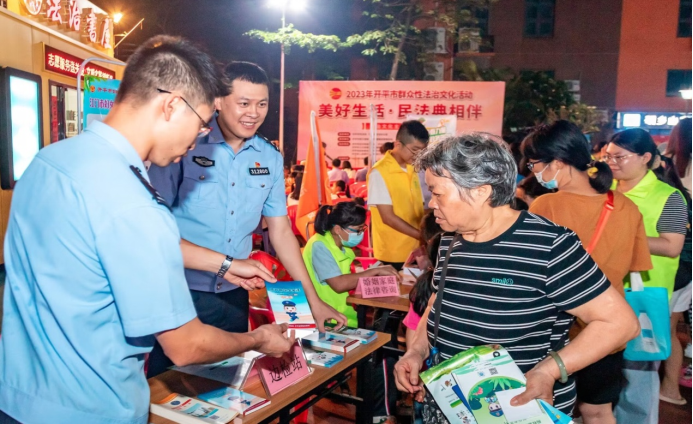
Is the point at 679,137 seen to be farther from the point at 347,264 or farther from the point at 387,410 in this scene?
the point at 387,410

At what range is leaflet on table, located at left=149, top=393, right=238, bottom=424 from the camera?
71.3 inches

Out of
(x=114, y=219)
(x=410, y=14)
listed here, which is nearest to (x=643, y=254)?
(x=114, y=219)

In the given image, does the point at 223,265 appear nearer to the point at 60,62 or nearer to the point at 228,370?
the point at 228,370

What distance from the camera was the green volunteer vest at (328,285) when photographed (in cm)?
382

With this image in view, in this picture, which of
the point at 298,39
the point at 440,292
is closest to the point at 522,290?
the point at 440,292

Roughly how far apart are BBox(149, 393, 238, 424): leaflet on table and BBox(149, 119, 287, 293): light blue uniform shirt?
62 cm

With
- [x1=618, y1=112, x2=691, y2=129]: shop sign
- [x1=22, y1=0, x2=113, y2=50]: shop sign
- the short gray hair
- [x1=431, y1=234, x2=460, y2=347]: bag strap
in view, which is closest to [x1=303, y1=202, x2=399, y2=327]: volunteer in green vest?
[x1=431, y1=234, x2=460, y2=347]: bag strap

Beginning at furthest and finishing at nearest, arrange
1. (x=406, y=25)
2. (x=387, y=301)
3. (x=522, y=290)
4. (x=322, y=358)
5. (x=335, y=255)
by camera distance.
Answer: (x=406, y=25) < (x=335, y=255) < (x=387, y=301) < (x=322, y=358) < (x=522, y=290)

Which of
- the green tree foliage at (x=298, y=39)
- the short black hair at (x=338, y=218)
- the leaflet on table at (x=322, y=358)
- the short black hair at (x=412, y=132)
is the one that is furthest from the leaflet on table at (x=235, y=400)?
the green tree foliage at (x=298, y=39)

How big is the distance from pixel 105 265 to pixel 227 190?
1.34 m

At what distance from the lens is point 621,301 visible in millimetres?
1675

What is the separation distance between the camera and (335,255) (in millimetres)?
3857

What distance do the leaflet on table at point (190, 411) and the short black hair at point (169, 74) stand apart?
1012 millimetres

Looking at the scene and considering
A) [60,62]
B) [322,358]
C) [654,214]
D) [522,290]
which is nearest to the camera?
[522,290]
